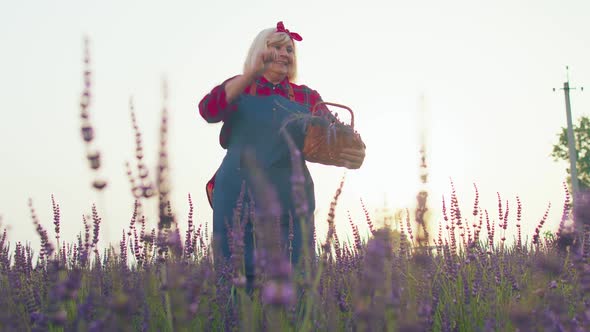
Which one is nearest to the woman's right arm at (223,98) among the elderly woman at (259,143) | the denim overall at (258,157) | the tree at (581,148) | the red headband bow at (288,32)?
the elderly woman at (259,143)

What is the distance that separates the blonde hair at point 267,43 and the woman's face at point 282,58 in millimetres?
22

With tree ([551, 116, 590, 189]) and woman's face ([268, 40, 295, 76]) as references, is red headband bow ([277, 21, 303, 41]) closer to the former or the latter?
woman's face ([268, 40, 295, 76])

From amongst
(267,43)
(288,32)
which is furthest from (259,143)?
(288,32)

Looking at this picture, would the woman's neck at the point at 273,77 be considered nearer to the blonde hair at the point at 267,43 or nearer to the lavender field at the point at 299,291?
the blonde hair at the point at 267,43

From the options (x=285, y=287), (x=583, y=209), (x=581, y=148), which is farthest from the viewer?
(x=581, y=148)

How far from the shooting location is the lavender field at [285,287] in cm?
156

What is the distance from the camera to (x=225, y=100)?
13.2 feet

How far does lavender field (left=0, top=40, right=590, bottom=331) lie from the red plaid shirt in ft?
1.93

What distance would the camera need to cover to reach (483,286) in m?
3.41

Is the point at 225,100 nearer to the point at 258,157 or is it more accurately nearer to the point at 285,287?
the point at 258,157

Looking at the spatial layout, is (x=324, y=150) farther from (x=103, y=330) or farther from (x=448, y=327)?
(x=103, y=330)

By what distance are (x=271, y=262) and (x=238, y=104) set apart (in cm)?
320

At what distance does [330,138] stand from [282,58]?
96cm

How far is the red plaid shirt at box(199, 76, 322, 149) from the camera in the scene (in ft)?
13.5
